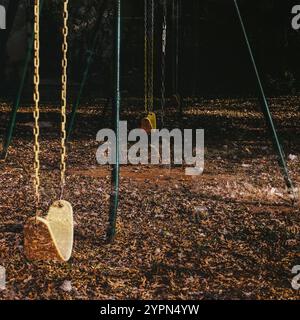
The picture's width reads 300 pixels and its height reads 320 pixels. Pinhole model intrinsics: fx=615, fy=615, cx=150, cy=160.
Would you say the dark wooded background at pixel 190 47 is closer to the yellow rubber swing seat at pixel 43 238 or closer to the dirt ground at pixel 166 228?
the dirt ground at pixel 166 228

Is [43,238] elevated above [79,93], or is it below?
below

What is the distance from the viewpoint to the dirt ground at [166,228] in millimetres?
4051

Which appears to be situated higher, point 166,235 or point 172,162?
point 172,162

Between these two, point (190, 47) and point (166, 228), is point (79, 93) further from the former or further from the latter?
point (190, 47)

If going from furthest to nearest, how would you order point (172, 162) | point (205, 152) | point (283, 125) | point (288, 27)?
point (288, 27) < point (283, 125) < point (205, 152) < point (172, 162)

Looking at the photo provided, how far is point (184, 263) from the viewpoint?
4457 millimetres

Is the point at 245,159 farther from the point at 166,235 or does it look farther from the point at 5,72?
the point at 5,72

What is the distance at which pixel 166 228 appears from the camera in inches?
208

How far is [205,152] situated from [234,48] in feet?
31.5

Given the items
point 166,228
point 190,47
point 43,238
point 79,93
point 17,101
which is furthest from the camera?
point 190,47

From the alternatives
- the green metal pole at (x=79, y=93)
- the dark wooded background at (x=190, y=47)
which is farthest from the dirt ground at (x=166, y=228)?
the dark wooded background at (x=190, y=47)

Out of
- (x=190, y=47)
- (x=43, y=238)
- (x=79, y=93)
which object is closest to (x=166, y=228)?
(x=43, y=238)

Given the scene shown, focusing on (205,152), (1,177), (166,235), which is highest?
(205,152)
